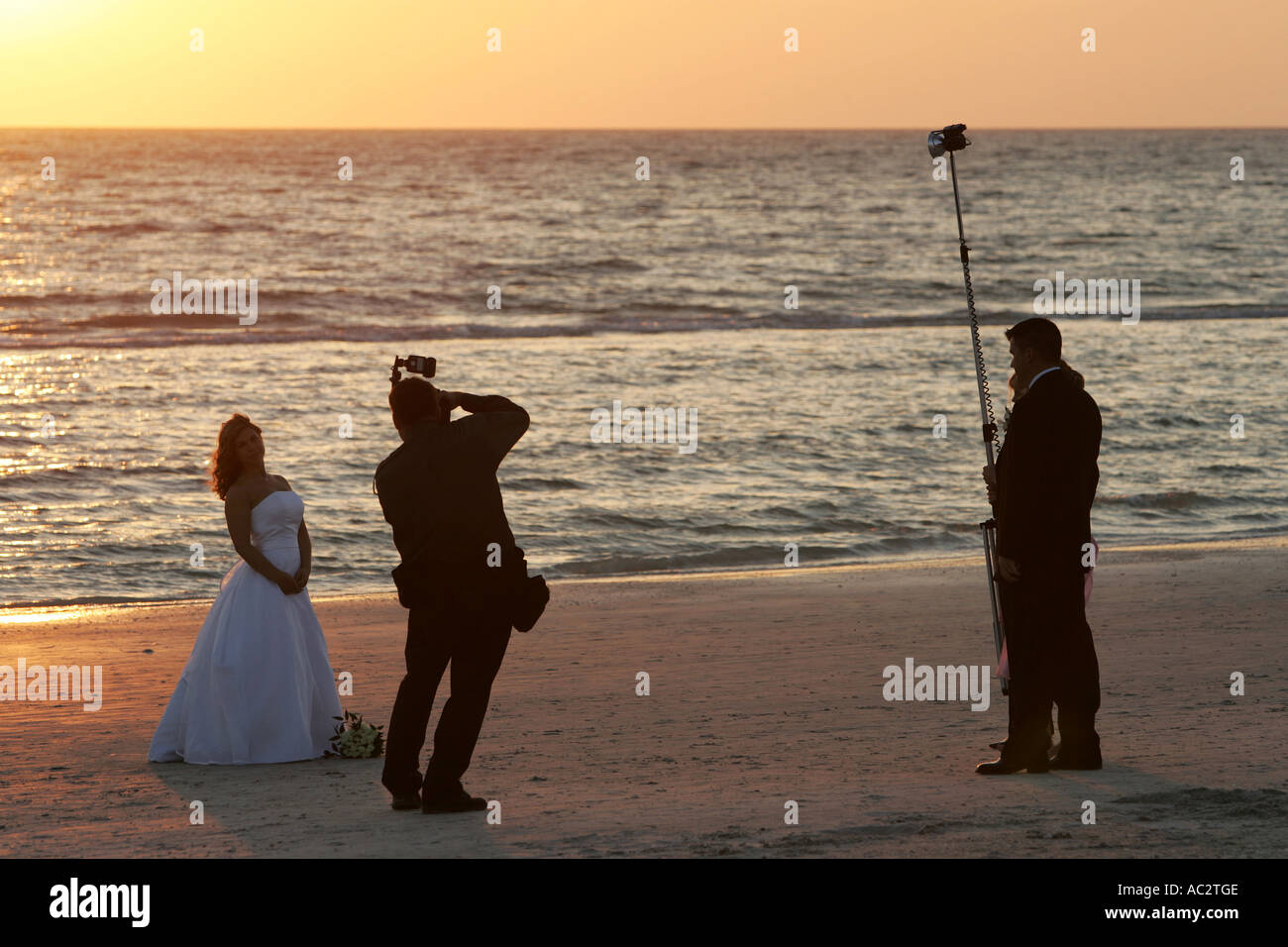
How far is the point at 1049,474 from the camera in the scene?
5.93m

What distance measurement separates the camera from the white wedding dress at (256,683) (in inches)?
268

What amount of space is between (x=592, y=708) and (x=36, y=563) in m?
6.81

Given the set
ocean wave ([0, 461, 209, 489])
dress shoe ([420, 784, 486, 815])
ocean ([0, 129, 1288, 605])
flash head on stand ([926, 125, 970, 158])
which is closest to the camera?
dress shoe ([420, 784, 486, 815])

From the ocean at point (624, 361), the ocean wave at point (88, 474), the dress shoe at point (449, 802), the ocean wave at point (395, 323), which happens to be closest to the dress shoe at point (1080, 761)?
the dress shoe at point (449, 802)

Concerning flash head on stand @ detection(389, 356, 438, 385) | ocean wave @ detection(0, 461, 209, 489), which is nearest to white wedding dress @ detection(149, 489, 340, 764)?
flash head on stand @ detection(389, 356, 438, 385)

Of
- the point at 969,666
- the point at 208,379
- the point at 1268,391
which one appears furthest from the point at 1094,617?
the point at 208,379

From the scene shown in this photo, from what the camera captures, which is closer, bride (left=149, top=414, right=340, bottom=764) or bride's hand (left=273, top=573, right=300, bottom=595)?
bride (left=149, top=414, right=340, bottom=764)

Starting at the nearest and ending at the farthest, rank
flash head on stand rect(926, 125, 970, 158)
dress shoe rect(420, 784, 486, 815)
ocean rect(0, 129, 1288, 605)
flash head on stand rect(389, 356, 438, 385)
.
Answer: flash head on stand rect(389, 356, 438, 385), dress shoe rect(420, 784, 486, 815), flash head on stand rect(926, 125, 970, 158), ocean rect(0, 129, 1288, 605)

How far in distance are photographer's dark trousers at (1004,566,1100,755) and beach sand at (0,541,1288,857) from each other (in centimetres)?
20

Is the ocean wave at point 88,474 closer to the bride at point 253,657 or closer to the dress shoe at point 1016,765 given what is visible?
the bride at point 253,657

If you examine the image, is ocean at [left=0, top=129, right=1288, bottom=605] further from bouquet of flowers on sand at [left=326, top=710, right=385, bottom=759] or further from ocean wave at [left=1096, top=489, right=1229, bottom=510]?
bouquet of flowers on sand at [left=326, top=710, right=385, bottom=759]

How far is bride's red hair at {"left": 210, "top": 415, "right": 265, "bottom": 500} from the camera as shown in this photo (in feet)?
22.6

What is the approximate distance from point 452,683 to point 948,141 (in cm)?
314

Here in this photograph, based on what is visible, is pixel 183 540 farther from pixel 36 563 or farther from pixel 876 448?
pixel 876 448
